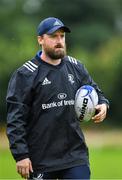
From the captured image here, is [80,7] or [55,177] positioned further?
[80,7]

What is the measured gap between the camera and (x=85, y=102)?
8.91 m

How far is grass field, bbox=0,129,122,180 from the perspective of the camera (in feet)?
56.1

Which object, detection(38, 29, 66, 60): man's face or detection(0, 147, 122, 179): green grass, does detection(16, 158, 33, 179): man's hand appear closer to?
detection(38, 29, 66, 60): man's face

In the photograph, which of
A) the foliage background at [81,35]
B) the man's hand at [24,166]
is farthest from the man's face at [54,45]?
the foliage background at [81,35]

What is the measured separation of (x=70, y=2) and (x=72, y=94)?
32.8m

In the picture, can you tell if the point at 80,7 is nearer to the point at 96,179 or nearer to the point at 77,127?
the point at 96,179

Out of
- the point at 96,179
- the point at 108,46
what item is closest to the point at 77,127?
the point at 96,179

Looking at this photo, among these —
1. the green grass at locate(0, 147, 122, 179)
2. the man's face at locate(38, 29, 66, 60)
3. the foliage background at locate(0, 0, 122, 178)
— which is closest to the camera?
the man's face at locate(38, 29, 66, 60)

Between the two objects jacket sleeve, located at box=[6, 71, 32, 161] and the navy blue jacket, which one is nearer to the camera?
jacket sleeve, located at box=[6, 71, 32, 161]

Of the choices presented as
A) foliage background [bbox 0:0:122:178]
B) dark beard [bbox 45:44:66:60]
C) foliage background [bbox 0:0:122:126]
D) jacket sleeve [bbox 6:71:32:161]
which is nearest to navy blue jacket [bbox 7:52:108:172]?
jacket sleeve [bbox 6:71:32:161]

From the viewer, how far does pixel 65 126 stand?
8.74 m

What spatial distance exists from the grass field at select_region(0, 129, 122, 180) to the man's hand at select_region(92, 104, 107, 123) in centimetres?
668

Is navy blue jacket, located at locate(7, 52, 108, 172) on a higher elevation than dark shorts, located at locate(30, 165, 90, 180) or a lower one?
higher

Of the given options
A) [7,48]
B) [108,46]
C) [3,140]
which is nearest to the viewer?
[3,140]
